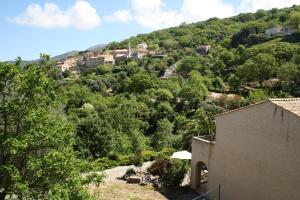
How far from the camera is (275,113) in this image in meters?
18.6

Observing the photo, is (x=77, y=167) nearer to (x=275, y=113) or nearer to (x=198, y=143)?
(x=275, y=113)

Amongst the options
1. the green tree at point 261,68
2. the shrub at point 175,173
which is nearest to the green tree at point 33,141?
the shrub at point 175,173

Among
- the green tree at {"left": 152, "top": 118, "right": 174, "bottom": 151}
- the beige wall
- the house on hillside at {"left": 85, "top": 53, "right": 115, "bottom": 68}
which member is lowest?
the green tree at {"left": 152, "top": 118, "right": 174, "bottom": 151}

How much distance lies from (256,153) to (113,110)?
111ft

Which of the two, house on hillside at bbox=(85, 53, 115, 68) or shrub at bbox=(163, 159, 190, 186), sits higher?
house on hillside at bbox=(85, 53, 115, 68)

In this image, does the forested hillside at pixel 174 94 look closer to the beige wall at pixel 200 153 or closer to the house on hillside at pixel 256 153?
the beige wall at pixel 200 153

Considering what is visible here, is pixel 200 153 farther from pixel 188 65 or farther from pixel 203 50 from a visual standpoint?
pixel 203 50

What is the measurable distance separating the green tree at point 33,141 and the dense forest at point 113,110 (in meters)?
0.03

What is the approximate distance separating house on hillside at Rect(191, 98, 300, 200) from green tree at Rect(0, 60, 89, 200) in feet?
34.4

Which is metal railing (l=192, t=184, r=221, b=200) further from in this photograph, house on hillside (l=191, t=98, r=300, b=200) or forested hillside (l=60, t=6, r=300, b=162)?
forested hillside (l=60, t=6, r=300, b=162)

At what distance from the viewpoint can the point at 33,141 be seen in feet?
40.7

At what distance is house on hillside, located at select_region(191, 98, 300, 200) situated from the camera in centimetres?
1789

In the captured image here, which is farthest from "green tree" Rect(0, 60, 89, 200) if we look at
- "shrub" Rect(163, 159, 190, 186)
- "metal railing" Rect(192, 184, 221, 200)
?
"shrub" Rect(163, 159, 190, 186)

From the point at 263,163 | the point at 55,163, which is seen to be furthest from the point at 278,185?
the point at 55,163
